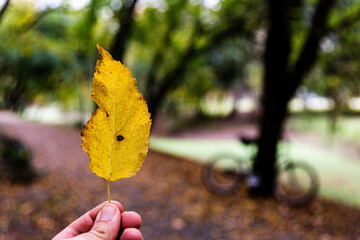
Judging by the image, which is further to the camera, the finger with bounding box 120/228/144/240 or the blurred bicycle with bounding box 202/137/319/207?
the blurred bicycle with bounding box 202/137/319/207

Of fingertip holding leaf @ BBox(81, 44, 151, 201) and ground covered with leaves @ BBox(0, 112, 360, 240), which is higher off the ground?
fingertip holding leaf @ BBox(81, 44, 151, 201)

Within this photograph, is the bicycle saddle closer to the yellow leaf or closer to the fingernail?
the fingernail

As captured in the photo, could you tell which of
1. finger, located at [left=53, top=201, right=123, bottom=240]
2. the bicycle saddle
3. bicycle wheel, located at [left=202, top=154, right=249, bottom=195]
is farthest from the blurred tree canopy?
finger, located at [left=53, top=201, right=123, bottom=240]

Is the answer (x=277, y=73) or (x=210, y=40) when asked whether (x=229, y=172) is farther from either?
(x=210, y=40)

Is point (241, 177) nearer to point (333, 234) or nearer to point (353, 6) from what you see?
point (333, 234)

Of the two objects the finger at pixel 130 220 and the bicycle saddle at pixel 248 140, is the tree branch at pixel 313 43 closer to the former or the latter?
the bicycle saddle at pixel 248 140

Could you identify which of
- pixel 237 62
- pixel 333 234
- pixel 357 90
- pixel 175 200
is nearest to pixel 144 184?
pixel 175 200
